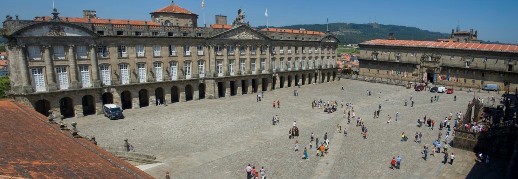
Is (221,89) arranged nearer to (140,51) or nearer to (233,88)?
(233,88)

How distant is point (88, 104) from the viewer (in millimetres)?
41938

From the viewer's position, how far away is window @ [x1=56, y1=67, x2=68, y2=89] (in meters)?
36.9

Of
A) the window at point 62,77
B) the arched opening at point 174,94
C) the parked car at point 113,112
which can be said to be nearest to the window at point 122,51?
the window at point 62,77

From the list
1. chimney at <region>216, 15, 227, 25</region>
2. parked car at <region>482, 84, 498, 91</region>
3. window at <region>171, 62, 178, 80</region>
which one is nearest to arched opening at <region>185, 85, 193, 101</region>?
window at <region>171, 62, 178, 80</region>

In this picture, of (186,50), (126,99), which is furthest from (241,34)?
(126,99)

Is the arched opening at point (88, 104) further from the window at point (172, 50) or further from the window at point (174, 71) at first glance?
the window at point (172, 50)

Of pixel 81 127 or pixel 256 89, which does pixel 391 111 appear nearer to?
pixel 256 89

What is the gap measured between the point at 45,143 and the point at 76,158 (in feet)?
4.87

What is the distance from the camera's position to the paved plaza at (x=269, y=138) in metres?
24.0

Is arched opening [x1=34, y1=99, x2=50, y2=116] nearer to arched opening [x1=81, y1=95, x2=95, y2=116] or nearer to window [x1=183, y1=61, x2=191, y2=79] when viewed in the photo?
arched opening [x1=81, y1=95, x2=95, y2=116]

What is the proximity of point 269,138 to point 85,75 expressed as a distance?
2247 centimetres

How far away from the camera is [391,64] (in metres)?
69.4

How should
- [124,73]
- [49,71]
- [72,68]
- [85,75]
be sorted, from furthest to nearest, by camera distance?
[124,73], [85,75], [72,68], [49,71]

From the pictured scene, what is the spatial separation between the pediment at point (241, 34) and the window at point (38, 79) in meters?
21.7
